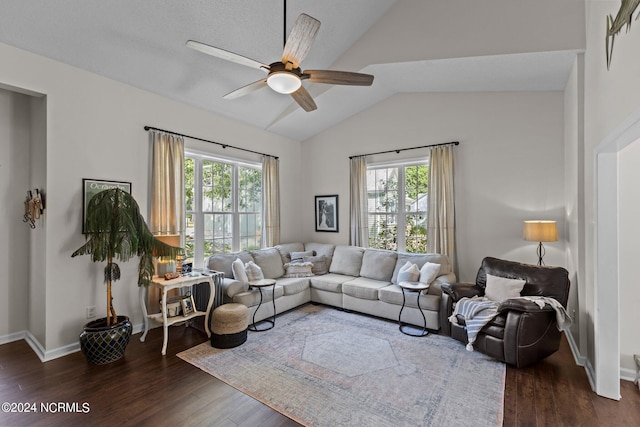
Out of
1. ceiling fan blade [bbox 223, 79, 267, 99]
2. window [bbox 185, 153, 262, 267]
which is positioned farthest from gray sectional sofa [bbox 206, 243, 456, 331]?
ceiling fan blade [bbox 223, 79, 267, 99]

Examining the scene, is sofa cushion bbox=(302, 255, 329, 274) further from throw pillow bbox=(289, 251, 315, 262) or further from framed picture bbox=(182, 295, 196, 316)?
framed picture bbox=(182, 295, 196, 316)

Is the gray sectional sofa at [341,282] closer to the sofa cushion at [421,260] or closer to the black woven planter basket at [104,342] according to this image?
the sofa cushion at [421,260]

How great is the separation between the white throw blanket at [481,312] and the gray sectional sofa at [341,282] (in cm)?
42

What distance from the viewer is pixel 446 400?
7.61ft

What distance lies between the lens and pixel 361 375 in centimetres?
268

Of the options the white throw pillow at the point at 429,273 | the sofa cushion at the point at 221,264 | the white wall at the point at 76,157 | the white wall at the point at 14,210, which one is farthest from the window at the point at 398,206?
the white wall at the point at 14,210

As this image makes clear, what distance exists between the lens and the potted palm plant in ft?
9.29

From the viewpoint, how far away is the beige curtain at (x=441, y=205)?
441 centimetres

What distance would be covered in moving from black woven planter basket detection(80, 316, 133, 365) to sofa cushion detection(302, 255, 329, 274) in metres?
2.75

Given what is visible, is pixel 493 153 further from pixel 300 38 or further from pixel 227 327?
pixel 227 327

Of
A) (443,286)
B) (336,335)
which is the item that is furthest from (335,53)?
(336,335)

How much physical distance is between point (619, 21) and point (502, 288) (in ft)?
8.18

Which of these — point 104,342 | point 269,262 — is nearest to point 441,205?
point 269,262

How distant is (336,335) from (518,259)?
2704 millimetres
